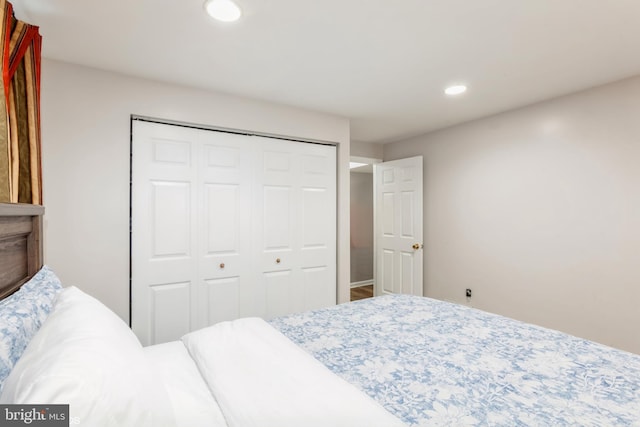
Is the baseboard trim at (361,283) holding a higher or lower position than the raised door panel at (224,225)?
lower

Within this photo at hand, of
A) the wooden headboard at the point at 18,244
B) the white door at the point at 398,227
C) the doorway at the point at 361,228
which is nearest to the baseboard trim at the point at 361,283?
the doorway at the point at 361,228

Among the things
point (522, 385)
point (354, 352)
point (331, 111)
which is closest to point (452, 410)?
point (522, 385)

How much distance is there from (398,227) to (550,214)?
1.74 metres

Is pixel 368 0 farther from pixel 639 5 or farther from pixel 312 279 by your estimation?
pixel 312 279

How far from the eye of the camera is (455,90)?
2617 mm

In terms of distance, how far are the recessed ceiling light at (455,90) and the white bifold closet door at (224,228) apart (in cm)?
128

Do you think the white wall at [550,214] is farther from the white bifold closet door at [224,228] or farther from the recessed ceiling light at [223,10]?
the recessed ceiling light at [223,10]

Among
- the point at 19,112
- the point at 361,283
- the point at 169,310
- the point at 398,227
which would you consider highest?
the point at 19,112

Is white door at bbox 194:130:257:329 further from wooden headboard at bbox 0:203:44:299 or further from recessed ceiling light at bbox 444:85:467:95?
recessed ceiling light at bbox 444:85:467:95

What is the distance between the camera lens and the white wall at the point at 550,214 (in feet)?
7.84

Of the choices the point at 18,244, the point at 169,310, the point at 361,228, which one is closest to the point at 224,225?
the point at 169,310

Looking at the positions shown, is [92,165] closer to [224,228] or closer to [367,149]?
[224,228]

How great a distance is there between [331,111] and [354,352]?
248cm

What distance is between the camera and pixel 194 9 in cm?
160
